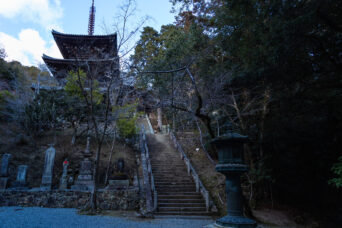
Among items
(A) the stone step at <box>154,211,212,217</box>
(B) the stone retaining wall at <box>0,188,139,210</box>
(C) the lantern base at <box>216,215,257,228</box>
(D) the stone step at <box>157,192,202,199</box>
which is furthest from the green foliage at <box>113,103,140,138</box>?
(C) the lantern base at <box>216,215,257,228</box>

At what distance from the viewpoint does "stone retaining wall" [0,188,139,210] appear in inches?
375

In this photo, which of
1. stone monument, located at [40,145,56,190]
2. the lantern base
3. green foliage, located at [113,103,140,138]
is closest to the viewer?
the lantern base

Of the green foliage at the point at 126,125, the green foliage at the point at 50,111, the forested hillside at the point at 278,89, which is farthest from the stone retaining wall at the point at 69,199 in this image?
the green foliage at the point at 50,111

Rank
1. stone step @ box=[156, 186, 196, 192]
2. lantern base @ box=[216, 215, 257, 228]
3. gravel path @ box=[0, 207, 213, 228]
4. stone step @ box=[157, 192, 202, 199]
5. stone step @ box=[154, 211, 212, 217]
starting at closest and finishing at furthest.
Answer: lantern base @ box=[216, 215, 257, 228]
gravel path @ box=[0, 207, 213, 228]
stone step @ box=[154, 211, 212, 217]
stone step @ box=[157, 192, 202, 199]
stone step @ box=[156, 186, 196, 192]

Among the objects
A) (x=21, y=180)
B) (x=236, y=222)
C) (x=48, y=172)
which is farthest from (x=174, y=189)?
(x=21, y=180)

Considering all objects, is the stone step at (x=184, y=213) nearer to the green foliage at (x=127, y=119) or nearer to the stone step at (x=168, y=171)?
the stone step at (x=168, y=171)

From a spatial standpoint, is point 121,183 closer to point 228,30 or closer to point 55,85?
point 228,30

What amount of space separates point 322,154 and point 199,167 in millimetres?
6583

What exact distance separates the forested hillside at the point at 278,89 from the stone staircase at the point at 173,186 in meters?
2.62

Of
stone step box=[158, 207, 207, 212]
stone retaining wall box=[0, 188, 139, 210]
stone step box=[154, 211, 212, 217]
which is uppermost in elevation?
stone retaining wall box=[0, 188, 139, 210]

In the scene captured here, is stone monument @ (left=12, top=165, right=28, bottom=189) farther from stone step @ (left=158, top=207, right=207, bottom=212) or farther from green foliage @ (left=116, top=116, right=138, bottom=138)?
stone step @ (left=158, top=207, right=207, bottom=212)

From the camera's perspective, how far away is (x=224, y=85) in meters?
10.5

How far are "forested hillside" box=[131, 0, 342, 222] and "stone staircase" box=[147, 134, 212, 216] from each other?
2.62m

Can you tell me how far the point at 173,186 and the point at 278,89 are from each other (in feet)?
22.0
